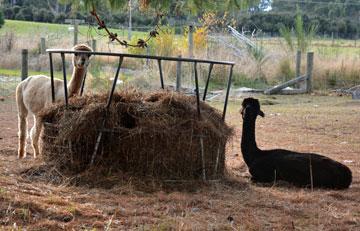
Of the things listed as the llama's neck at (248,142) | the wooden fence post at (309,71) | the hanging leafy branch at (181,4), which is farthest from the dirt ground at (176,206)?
the wooden fence post at (309,71)

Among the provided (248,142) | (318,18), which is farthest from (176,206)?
(318,18)

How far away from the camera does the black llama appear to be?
28.1 feet

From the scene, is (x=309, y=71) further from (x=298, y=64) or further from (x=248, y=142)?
(x=248, y=142)

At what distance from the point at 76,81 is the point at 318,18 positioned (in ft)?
164

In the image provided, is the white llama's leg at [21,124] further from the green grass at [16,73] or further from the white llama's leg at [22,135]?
the green grass at [16,73]

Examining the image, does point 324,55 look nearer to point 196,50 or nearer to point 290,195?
point 196,50

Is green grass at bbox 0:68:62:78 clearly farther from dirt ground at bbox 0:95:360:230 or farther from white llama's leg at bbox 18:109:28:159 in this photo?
dirt ground at bbox 0:95:360:230

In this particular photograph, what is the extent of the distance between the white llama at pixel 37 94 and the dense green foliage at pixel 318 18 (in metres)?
32.6

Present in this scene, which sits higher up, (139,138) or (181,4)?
(181,4)

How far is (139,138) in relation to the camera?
803cm

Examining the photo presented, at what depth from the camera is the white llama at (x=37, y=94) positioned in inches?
395

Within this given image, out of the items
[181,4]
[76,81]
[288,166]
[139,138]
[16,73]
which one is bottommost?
[16,73]

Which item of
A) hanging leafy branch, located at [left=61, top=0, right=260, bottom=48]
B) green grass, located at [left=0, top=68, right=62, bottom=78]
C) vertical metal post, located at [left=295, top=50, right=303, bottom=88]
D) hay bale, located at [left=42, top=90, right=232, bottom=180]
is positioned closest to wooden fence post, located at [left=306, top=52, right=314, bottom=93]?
vertical metal post, located at [left=295, top=50, right=303, bottom=88]

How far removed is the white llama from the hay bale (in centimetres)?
149
